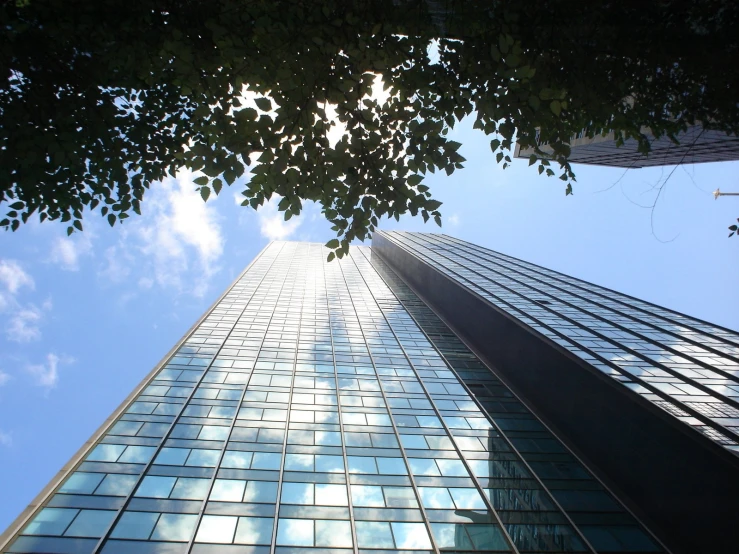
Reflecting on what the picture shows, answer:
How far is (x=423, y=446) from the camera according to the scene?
20.2 meters

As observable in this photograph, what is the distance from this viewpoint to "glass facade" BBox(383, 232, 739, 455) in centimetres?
1748

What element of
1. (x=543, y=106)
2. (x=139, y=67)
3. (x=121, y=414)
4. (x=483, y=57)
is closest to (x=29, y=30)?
(x=139, y=67)

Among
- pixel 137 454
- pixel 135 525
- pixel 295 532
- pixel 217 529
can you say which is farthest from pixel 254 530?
pixel 137 454

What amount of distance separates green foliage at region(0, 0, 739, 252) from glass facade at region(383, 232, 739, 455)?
11161 millimetres

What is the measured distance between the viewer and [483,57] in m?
8.35

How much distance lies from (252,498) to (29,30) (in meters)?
13.5

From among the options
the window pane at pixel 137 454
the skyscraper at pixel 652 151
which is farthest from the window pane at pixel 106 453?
the skyscraper at pixel 652 151

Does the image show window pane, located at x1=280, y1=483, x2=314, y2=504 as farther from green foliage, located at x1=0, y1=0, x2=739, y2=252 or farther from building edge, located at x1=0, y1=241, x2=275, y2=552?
green foliage, located at x1=0, y1=0, x2=739, y2=252

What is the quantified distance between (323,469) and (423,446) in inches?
176

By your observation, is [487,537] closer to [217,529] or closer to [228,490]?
[217,529]

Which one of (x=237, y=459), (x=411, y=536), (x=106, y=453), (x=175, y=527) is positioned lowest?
(x=411, y=536)

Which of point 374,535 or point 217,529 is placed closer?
point 217,529

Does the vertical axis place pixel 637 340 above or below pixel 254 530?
above

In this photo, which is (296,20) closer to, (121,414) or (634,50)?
(634,50)
